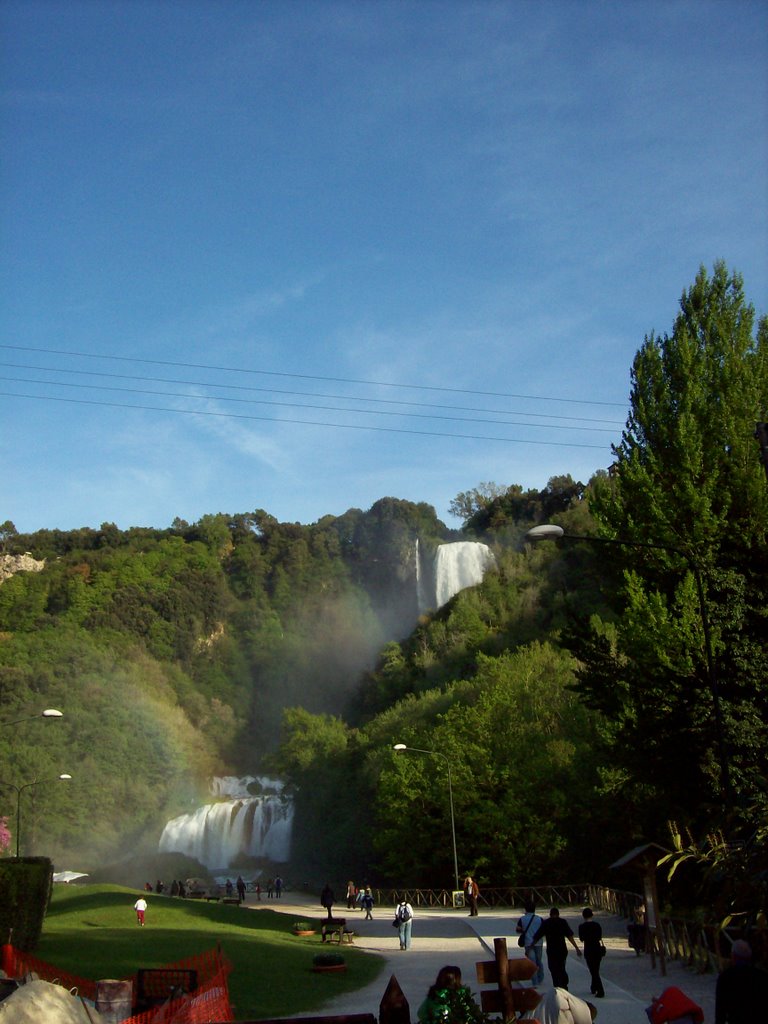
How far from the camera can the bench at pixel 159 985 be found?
13.1 m

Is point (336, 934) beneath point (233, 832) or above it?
above

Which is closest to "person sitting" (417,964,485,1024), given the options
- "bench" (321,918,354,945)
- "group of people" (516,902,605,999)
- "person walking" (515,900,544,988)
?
"group of people" (516,902,605,999)

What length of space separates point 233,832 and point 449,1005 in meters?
87.7

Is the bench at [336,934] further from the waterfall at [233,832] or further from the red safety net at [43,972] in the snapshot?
the waterfall at [233,832]

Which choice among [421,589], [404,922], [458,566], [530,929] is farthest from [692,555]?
[421,589]

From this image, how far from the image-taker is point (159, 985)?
13688 mm

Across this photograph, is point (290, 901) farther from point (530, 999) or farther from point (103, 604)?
point (103, 604)

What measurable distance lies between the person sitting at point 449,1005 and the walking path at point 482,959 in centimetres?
485

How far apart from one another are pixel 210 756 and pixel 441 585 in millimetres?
38141

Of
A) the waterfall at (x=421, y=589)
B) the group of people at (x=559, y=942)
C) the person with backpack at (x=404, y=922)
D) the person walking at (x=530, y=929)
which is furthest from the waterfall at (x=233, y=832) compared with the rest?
the group of people at (x=559, y=942)

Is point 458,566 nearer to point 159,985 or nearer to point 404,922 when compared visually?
point 404,922

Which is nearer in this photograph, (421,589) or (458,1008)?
(458,1008)

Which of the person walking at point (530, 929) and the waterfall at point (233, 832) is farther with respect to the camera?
the waterfall at point (233, 832)

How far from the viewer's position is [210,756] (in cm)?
12444
